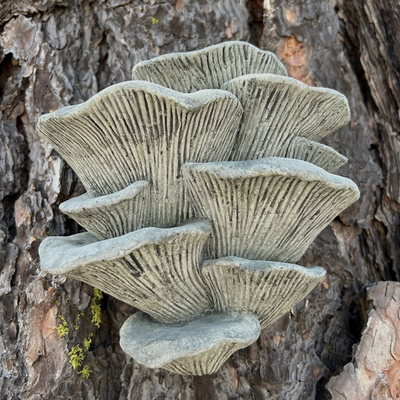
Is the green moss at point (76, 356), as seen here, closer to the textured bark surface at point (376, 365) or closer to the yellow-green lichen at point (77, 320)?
the yellow-green lichen at point (77, 320)

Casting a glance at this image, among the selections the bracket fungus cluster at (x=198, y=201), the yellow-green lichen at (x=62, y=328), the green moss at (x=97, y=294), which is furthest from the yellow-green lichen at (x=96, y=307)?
the bracket fungus cluster at (x=198, y=201)

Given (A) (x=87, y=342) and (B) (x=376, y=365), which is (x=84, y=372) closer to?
(A) (x=87, y=342)

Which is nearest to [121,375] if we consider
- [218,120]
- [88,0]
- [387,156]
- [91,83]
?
[218,120]

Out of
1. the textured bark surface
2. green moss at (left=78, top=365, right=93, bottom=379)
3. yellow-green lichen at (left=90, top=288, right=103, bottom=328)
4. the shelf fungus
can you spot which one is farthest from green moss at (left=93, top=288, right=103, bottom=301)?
the textured bark surface

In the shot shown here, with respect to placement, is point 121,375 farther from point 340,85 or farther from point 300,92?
point 340,85

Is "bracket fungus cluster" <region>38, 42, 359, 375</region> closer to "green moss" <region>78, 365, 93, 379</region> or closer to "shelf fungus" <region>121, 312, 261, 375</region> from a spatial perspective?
"shelf fungus" <region>121, 312, 261, 375</region>
